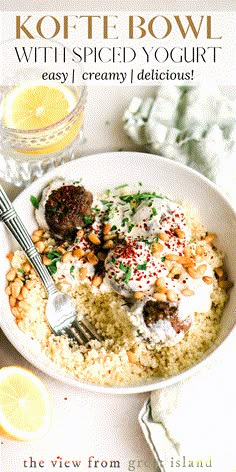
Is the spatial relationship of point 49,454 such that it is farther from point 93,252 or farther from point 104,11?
point 104,11

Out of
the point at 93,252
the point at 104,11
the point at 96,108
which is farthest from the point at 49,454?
the point at 104,11

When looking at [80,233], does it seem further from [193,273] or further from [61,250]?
[193,273]

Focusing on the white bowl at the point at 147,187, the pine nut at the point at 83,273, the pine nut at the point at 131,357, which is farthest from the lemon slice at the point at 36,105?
the pine nut at the point at 131,357

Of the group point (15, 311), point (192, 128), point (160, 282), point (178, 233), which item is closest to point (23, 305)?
point (15, 311)

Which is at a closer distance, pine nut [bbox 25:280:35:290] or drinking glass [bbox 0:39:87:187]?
pine nut [bbox 25:280:35:290]

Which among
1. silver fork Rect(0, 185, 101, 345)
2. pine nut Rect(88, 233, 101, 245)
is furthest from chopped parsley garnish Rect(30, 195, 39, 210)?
pine nut Rect(88, 233, 101, 245)

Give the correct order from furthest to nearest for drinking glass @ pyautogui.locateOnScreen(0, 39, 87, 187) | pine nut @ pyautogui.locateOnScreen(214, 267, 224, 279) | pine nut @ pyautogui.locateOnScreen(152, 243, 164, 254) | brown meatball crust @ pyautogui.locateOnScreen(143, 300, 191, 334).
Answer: drinking glass @ pyautogui.locateOnScreen(0, 39, 87, 187)
pine nut @ pyautogui.locateOnScreen(214, 267, 224, 279)
pine nut @ pyautogui.locateOnScreen(152, 243, 164, 254)
brown meatball crust @ pyautogui.locateOnScreen(143, 300, 191, 334)

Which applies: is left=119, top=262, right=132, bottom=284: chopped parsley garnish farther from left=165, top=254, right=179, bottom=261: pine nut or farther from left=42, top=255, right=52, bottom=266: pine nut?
left=42, top=255, right=52, bottom=266: pine nut

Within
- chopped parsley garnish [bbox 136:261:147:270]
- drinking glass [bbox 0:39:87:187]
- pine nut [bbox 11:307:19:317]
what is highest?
drinking glass [bbox 0:39:87:187]
